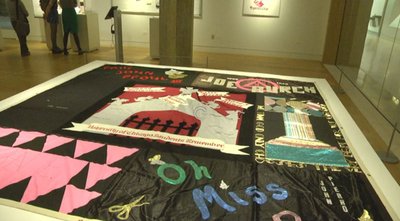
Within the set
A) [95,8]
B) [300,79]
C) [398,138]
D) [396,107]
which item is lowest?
[398,138]

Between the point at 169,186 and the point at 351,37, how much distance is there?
4.93 m

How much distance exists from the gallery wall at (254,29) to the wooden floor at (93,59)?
30 centimetres

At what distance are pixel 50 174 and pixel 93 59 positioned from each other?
4900mm

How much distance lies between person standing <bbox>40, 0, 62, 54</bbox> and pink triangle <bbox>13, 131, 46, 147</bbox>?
198 inches

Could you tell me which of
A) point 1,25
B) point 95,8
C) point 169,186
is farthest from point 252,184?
point 1,25

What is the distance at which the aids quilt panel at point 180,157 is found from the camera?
4.63 feet

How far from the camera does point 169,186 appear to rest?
5.04ft

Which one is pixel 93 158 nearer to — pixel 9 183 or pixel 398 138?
pixel 9 183

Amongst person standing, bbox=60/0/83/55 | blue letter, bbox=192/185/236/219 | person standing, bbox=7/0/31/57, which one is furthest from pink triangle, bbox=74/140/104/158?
person standing, bbox=7/0/31/57

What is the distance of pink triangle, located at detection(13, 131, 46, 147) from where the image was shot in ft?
6.16

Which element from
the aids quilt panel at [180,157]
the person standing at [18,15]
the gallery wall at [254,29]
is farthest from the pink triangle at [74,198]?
the gallery wall at [254,29]

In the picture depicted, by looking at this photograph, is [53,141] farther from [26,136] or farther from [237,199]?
[237,199]

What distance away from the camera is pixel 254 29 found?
703cm

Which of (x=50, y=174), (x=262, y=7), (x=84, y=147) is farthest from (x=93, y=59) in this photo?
(x=50, y=174)
